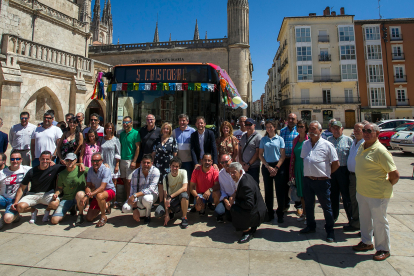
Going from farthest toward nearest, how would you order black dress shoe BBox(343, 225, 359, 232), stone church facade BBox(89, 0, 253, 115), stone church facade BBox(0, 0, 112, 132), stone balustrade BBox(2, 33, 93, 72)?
stone church facade BBox(89, 0, 253, 115) → stone church facade BBox(0, 0, 112, 132) → stone balustrade BBox(2, 33, 93, 72) → black dress shoe BBox(343, 225, 359, 232)

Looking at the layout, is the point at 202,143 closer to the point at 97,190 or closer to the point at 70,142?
the point at 97,190

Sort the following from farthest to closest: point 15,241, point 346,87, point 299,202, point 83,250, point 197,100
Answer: point 346,87 → point 197,100 → point 299,202 → point 15,241 → point 83,250

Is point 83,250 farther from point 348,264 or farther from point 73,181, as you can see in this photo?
point 348,264

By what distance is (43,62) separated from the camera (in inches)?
450

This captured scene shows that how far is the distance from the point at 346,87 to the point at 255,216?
125 feet

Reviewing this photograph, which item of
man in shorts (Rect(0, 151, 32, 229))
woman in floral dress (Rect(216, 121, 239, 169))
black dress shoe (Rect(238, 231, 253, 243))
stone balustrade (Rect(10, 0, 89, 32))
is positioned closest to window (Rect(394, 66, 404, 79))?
stone balustrade (Rect(10, 0, 89, 32))

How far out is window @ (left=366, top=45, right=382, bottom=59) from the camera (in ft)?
113

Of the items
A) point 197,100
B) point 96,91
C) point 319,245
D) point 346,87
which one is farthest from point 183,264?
point 346,87

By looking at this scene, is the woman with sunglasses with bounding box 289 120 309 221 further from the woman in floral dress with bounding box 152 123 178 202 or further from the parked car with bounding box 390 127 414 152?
the parked car with bounding box 390 127 414 152

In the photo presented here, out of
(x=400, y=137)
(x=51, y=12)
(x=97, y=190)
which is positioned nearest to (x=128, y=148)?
(x=97, y=190)

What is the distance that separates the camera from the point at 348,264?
2945 mm

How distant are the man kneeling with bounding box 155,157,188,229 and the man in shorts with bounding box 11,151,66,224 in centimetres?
208

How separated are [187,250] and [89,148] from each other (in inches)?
122

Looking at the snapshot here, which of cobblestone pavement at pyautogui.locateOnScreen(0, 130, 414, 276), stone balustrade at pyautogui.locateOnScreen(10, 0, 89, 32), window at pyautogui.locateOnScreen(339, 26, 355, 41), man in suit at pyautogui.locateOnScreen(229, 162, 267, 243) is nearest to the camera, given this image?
cobblestone pavement at pyautogui.locateOnScreen(0, 130, 414, 276)
